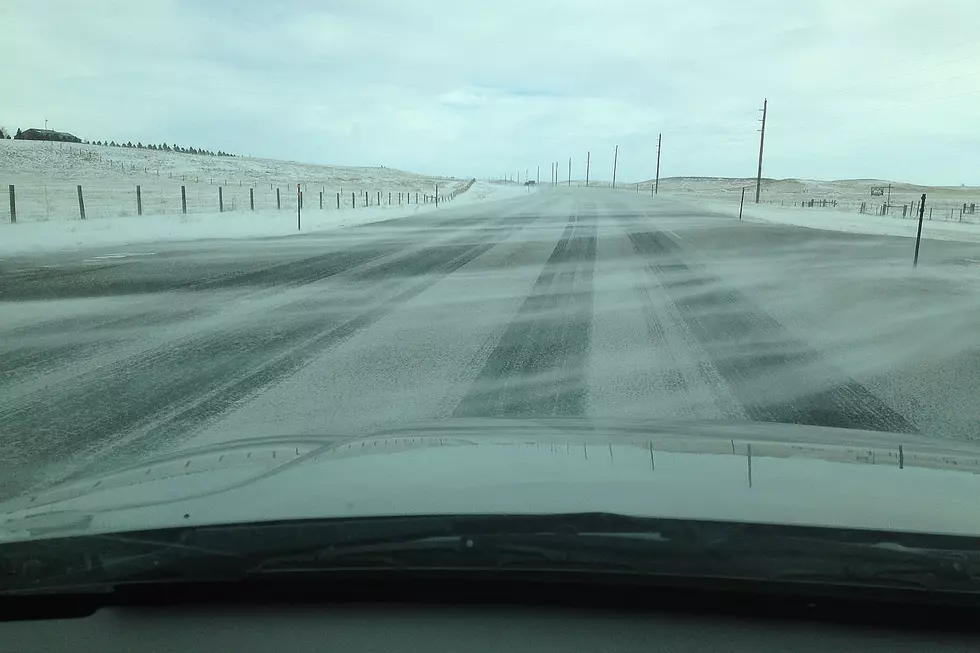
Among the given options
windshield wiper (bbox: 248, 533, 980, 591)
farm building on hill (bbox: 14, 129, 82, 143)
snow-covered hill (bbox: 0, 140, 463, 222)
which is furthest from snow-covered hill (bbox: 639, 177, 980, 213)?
farm building on hill (bbox: 14, 129, 82, 143)

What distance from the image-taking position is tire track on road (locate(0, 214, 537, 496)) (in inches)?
198

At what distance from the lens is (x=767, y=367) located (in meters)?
7.41

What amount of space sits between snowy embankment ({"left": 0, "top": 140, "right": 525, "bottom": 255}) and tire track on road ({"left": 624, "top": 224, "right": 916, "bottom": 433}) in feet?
49.2

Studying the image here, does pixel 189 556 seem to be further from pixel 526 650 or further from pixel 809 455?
pixel 809 455

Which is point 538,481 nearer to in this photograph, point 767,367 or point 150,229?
point 767,367

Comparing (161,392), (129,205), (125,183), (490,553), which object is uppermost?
(125,183)

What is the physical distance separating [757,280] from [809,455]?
11.0 meters

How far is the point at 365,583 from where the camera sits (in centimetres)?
260

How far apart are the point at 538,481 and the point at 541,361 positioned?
4.50 metres

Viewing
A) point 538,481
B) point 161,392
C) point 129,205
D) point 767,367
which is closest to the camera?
point 538,481

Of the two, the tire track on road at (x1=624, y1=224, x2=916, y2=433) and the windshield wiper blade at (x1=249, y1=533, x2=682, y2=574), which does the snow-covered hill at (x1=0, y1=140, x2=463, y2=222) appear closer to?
the tire track on road at (x1=624, y1=224, x2=916, y2=433)

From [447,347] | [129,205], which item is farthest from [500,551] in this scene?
[129,205]

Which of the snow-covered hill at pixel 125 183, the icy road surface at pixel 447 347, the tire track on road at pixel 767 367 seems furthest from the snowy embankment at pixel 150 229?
the tire track on road at pixel 767 367

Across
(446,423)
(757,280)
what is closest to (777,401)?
(446,423)
